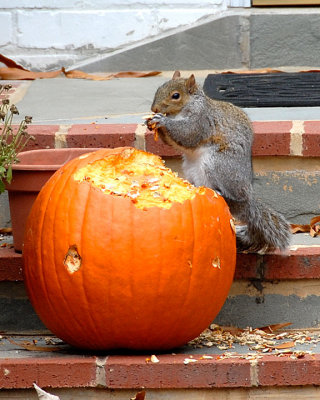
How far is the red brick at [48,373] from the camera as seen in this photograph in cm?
276

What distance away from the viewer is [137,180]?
2859 millimetres

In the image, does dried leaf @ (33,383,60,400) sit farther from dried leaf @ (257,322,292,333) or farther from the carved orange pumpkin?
dried leaf @ (257,322,292,333)

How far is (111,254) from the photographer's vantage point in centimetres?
272

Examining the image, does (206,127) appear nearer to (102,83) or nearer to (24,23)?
(102,83)

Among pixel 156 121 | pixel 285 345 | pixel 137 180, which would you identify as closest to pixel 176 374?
pixel 285 345

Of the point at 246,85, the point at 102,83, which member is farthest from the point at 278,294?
the point at 102,83

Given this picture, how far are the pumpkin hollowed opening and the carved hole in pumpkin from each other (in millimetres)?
213

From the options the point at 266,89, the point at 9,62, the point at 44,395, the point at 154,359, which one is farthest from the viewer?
Answer: the point at 9,62

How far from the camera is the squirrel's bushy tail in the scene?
3.31 metres

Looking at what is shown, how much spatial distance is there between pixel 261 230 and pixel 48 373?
3.36 ft

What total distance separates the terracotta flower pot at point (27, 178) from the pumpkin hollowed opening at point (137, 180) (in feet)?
1.08

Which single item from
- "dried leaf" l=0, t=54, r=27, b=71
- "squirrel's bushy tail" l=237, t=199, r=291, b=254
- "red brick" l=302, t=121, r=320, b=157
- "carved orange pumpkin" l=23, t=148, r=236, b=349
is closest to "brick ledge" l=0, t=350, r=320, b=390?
"carved orange pumpkin" l=23, t=148, r=236, b=349

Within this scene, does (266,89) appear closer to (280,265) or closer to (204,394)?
(280,265)

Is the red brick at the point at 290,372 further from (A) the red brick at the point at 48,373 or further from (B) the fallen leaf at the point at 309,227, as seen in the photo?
(B) the fallen leaf at the point at 309,227
